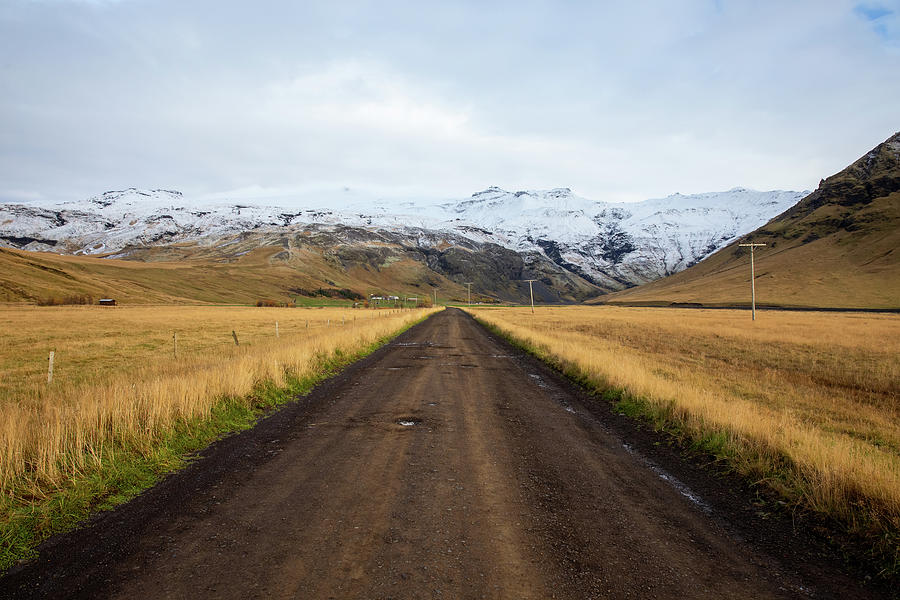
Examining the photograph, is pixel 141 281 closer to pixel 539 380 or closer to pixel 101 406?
pixel 539 380

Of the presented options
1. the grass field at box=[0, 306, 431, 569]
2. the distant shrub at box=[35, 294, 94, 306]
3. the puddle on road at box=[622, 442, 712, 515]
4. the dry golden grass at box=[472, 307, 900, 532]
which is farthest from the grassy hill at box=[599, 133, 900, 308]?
the distant shrub at box=[35, 294, 94, 306]

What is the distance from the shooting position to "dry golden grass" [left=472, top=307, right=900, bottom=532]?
538 centimetres

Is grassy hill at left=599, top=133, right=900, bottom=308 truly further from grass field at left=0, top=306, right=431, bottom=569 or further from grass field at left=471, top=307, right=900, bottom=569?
grass field at left=0, top=306, right=431, bottom=569

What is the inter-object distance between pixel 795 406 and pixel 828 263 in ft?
560

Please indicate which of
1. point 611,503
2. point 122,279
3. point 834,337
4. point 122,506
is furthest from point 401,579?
point 122,279

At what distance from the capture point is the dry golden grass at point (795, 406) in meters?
5.38

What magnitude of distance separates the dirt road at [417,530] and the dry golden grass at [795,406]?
1340 mm

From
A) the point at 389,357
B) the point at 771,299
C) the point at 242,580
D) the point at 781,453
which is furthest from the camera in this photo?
the point at 771,299

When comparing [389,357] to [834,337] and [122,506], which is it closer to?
[122,506]

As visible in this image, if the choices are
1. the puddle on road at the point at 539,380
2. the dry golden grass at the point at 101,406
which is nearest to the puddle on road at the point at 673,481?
the puddle on road at the point at 539,380

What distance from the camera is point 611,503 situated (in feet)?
18.3

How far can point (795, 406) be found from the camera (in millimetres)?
11648

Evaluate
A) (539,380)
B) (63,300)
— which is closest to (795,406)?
(539,380)

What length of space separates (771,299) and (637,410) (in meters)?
134
